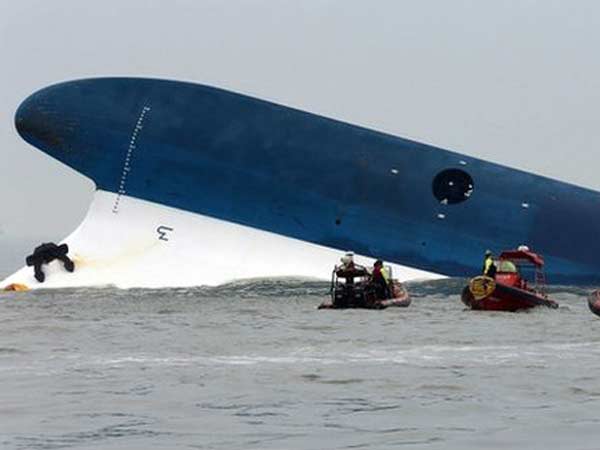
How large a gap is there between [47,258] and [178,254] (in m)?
4.60

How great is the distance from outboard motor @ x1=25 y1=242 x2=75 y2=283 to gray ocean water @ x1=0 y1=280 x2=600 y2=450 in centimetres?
895

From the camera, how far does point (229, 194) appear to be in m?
48.0

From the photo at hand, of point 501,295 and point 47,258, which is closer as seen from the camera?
point 501,295

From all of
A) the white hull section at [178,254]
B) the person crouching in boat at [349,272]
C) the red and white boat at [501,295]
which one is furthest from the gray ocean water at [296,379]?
the white hull section at [178,254]

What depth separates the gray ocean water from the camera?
17.2 metres

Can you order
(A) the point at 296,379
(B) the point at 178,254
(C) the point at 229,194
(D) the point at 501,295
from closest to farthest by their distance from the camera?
(A) the point at 296,379
(D) the point at 501,295
(C) the point at 229,194
(B) the point at 178,254

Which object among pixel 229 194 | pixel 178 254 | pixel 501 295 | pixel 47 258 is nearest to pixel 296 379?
pixel 501 295

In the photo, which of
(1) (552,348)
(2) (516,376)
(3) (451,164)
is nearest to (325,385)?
(2) (516,376)

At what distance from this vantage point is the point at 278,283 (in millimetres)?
48875

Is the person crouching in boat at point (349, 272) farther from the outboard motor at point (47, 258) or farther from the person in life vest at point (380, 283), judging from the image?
the outboard motor at point (47, 258)

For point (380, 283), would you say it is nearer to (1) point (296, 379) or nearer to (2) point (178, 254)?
(2) point (178, 254)

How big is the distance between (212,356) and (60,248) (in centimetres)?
2349

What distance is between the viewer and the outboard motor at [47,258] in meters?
48.1

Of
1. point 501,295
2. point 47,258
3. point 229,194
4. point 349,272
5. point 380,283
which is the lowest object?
point 501,295
